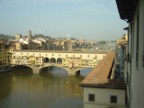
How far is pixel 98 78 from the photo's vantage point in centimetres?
749

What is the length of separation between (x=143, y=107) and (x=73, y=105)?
1033 centimetres

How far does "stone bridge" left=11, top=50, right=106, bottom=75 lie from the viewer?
22.4 metres

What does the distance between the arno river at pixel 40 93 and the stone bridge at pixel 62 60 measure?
183 centimetres

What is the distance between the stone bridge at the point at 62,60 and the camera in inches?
883

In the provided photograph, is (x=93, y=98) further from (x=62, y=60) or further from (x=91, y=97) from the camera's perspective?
(x=62, y=60)

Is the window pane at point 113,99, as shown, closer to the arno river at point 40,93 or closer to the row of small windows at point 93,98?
the row of small windows at point 93,98

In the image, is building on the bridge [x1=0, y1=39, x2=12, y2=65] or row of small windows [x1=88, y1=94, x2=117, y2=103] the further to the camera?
building on the bridge [x1=0, y1=39, x2=12, y2=65]

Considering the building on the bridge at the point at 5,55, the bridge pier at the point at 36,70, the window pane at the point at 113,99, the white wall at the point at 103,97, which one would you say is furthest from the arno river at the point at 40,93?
the building on the bridge at the point at 5,55

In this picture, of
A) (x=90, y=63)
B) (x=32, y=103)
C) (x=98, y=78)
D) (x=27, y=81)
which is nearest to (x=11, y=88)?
(x=27, y=81)

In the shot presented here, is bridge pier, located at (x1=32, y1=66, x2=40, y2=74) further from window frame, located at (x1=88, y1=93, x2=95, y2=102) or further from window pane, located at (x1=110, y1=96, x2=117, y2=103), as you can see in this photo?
window pane, located at (x1=110, y1=96, x2=117, y2=103)

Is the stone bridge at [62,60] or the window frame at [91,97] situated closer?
the window frame at [91,97]

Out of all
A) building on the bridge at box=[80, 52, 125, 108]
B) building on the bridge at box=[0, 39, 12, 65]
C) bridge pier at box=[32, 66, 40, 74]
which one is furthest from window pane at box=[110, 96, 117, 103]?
building on the bridge at box=[0, 39, 12, 65]

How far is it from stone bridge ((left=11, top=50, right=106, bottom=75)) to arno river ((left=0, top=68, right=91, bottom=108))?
1.83 meters

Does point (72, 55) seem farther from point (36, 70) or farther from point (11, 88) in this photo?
point (11, 88)
